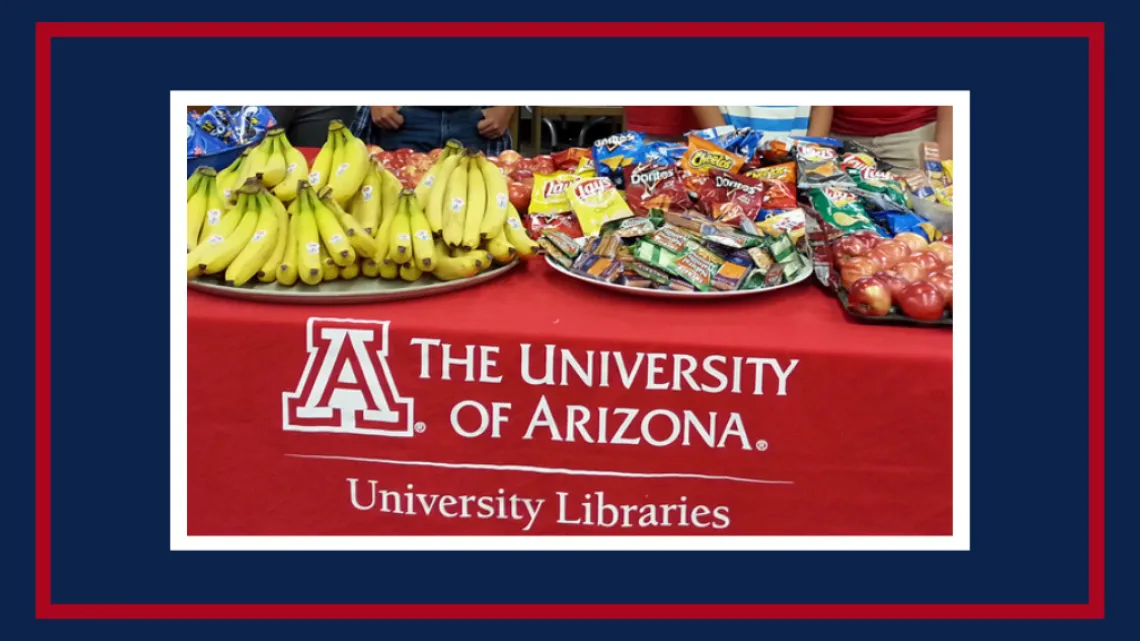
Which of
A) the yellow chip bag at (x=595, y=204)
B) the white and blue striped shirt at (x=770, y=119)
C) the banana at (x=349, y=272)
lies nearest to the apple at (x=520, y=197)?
the yellow chip bag at (x=595, y=204)

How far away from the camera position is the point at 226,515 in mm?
2336

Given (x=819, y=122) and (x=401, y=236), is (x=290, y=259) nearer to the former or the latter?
(x=401, y=236)

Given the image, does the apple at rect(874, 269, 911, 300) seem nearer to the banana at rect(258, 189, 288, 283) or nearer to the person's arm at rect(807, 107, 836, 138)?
the banana at rect(258, 189, 288, 283)

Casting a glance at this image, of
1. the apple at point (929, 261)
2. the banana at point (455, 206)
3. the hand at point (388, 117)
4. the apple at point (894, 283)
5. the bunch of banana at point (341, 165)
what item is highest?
the hand at point (388, 117)

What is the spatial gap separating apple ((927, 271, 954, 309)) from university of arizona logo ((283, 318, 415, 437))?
124cm

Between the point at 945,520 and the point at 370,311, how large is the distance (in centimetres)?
142

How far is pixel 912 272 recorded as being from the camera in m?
2.28

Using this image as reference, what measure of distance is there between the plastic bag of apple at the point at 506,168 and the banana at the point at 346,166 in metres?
0.22

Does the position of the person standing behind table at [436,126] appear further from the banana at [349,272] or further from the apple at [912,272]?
the apple at [912,272]

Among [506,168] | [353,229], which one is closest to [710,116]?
[506,168]

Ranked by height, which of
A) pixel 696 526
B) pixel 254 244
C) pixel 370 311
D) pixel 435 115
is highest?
pixel 435 115

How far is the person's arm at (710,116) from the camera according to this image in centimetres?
354
